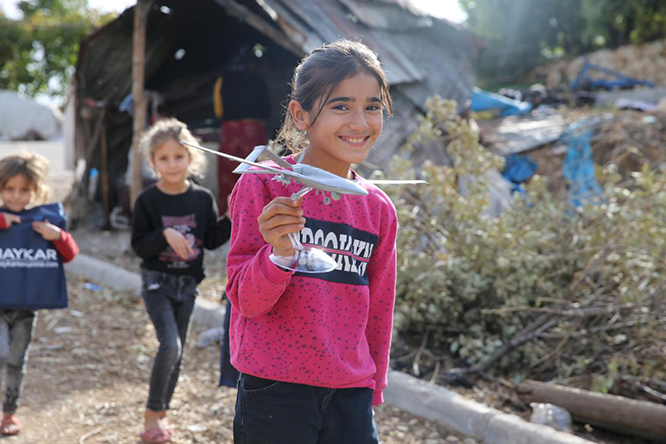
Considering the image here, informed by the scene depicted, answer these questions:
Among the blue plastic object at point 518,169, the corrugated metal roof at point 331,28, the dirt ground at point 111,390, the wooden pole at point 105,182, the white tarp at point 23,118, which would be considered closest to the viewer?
the dirt ground at point 111,390

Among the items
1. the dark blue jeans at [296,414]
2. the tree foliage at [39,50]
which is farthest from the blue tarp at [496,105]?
the tree foliage at [39,50]

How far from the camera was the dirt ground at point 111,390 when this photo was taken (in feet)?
11.5

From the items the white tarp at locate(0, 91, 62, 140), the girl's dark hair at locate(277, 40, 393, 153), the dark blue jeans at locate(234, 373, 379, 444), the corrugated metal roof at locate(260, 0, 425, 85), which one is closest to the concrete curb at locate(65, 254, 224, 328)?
the corrugated metal roof at locate(260, 0, 425, 85)

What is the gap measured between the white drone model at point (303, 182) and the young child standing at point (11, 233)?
2.19 m

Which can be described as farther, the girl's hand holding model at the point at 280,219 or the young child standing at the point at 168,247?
the young child standing at the point at 168,247

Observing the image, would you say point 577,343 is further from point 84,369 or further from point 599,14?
point 599,14

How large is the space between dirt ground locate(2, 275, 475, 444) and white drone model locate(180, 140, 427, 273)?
2175 millimetres

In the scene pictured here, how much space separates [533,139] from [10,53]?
20645 mm

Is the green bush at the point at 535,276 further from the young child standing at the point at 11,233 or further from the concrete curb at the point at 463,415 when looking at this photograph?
the young child standing at the point at 11,233

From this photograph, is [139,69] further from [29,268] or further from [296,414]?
[296,414]

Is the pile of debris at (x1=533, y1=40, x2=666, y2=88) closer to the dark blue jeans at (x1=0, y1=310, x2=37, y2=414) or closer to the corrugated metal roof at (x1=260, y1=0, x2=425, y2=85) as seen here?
the corrugated metal roof at (x1=260, y1=0, x2=425, y2=85)

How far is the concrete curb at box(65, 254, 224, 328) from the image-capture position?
5258mm

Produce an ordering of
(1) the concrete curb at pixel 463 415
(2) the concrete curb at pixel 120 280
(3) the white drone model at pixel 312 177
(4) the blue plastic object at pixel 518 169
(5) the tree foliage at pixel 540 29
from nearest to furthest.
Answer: (3) the white drone model at pixel 312 177, (1) the concrete curb at pixel 463 415, (2) the concrete curb at pixel 120 280, (4) the blue plastic object at pixel 518 169, (5) the tree foliage at pixel 540 29

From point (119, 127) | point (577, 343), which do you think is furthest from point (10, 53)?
point (577, 343)
